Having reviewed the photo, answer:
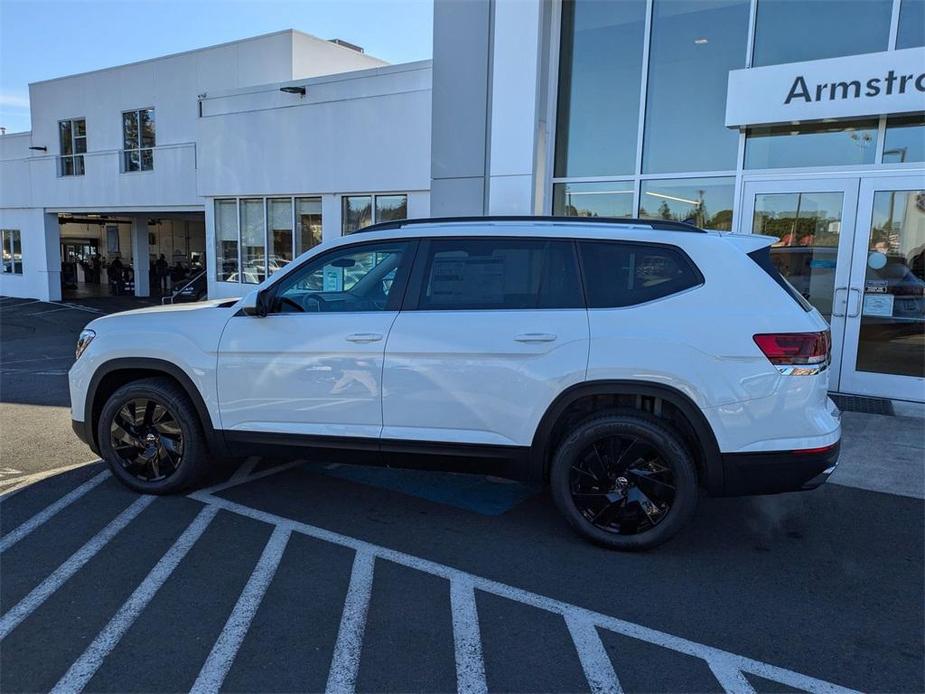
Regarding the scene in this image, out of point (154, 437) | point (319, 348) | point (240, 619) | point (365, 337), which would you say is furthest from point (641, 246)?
point (154, 437)

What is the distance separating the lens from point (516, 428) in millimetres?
4016

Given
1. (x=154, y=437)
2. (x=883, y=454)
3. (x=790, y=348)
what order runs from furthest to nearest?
(x=883, y=454) < (x=154, y=437) < (x=790, y=348)

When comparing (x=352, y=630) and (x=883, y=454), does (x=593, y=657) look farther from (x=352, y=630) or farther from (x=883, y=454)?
(x=883, y=454)

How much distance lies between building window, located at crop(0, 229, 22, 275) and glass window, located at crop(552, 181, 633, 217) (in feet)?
75.0

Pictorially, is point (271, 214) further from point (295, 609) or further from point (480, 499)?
point (295, 609)

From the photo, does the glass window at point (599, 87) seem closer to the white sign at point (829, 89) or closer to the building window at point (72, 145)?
the white sign at point (829, 89)

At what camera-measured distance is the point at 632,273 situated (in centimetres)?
398

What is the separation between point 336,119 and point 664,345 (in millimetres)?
11845

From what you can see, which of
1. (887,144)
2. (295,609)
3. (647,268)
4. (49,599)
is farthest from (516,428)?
(887,144)

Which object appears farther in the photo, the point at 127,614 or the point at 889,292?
the point at 889,292

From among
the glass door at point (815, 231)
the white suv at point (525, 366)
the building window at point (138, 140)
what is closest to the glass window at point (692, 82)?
the glass door at point (815, 231)

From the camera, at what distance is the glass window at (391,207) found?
13.4 meters

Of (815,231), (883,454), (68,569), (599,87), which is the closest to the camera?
(68,569)

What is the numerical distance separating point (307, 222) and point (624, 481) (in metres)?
12.3
